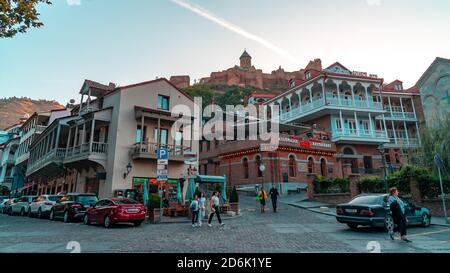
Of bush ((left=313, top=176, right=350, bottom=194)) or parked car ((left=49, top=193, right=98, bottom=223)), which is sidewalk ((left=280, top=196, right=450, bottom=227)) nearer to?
bush ((left=313, top=176, right=350, bottom=194))

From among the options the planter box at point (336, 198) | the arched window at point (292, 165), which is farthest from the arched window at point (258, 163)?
the planter box at point (336, 198)

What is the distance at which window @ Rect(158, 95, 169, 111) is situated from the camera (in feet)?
80.7

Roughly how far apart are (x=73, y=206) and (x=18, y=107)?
514ft

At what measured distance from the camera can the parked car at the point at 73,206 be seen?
16266 mm

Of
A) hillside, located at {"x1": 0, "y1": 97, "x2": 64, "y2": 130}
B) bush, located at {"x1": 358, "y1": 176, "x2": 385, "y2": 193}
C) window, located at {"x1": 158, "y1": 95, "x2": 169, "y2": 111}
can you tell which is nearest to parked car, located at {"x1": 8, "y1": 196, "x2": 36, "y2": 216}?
window, located at {"x1": 158, "y1": 95, "x2": 169, "y2": 111}

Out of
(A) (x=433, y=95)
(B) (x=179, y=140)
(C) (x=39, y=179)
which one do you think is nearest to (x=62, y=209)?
(B) (x=179, y=140)

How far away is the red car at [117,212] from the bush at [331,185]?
15.8 meters

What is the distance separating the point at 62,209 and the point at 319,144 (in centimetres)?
2734

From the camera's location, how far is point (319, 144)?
33.3 metres

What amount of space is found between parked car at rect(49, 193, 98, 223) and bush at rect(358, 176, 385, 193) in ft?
64.0

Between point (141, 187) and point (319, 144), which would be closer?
point (141, 187)

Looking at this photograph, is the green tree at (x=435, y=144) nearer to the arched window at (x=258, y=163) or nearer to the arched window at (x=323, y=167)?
the arched window at (x=323, y=167)
